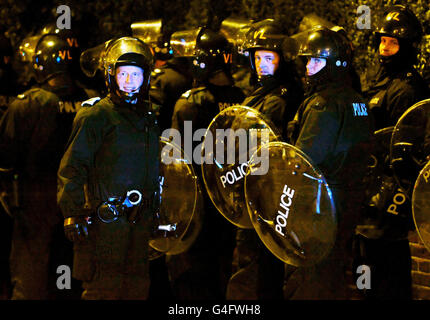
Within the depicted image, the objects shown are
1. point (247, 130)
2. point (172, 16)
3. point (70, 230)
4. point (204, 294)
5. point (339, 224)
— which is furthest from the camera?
point (172, 16)

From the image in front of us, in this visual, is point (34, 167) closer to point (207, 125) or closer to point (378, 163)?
point (207, 125)

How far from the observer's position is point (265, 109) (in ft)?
23.0

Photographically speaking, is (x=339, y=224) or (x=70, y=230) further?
(x=339, y=224)

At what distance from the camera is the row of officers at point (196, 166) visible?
6035mm

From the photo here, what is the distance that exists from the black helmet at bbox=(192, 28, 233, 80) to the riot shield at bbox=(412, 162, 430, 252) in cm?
254

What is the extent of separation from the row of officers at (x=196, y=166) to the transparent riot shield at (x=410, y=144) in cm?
6

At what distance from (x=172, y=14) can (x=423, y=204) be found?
5.47 meters

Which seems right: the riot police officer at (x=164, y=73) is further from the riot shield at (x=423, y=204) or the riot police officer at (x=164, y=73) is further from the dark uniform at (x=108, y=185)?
the riot shield at (x=423, y=204)

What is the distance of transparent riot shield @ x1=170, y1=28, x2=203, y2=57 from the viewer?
814cm

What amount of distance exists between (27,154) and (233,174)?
84.1 inches

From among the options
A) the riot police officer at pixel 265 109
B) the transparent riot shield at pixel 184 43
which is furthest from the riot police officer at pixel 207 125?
the riot police officer at pixel 265 109

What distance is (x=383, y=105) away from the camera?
7.10 m
